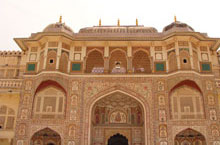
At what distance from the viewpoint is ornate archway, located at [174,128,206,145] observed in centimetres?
1540

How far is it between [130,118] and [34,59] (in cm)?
753

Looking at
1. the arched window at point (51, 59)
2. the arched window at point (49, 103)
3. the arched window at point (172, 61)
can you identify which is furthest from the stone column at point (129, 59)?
the arched window at point (51, 59)

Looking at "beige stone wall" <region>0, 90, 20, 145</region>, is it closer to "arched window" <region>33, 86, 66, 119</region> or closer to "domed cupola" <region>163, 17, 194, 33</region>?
"arched window" <region>33, 86, 66, 119</region>

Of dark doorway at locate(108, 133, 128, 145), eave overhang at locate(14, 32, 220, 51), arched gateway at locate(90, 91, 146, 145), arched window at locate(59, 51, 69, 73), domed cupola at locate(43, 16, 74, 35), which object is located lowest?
dark doorway at locate(108, 133, 128, 145)

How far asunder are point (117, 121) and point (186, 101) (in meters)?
4.71

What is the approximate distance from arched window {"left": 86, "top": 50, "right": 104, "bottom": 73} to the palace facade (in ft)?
0.22

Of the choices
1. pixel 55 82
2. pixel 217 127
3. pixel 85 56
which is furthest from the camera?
pixel 85 56

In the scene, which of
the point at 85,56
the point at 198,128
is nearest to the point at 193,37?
the point at 198,128

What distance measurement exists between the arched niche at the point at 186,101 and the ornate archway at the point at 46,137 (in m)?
7.29

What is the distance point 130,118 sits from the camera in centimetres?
1709

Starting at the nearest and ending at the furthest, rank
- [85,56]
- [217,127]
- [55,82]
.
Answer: [217,127] → [55,82] → [85,56]

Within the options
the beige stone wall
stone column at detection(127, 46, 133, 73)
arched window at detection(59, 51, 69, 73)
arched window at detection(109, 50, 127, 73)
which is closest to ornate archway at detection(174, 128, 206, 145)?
stone column at detection(127, 46, 133, 73)

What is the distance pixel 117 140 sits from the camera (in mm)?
17375

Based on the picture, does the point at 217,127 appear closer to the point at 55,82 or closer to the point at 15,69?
the point at 55,82
